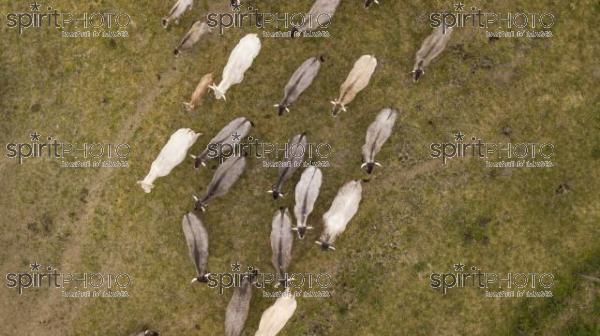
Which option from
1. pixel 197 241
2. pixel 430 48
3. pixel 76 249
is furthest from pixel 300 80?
pixel 76 249

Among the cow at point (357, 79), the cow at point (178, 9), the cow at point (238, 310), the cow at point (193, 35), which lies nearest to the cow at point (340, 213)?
the cow at point (357, 79)

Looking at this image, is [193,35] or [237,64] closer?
[237,64]

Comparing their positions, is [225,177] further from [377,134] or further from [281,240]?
[377,134]

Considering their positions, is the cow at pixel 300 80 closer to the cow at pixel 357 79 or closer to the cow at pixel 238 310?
the cow at pixel 357 79

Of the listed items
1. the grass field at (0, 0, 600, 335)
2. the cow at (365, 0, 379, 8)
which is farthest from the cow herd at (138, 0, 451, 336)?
the cow at (365, 0, 379, 8)

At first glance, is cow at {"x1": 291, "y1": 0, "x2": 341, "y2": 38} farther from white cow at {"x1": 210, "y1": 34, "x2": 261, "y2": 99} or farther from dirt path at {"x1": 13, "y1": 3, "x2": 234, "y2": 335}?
dirt path at {"x1": 13, "y1": 3, "x2": 234, "y2": 335}
